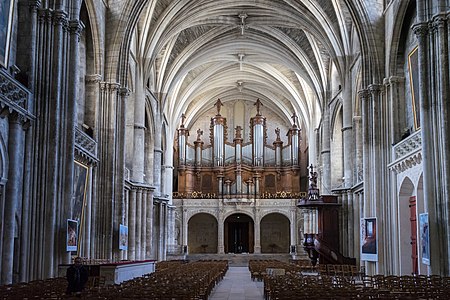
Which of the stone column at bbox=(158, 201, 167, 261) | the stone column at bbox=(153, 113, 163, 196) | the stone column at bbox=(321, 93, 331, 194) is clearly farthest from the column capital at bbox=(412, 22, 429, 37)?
the stone column at bbox=(158, 201, 167, 261)

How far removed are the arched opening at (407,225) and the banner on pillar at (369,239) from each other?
4.11ft

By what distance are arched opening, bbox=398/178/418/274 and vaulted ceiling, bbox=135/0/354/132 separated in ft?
35.9

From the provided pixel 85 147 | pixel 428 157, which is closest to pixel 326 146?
pixel 85 147

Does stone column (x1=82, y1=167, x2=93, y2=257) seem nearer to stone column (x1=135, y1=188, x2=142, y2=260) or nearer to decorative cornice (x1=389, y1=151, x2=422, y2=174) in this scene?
stone column (x1=135, y1=188, x2=142, y2=260)

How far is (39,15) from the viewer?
18.2 metres

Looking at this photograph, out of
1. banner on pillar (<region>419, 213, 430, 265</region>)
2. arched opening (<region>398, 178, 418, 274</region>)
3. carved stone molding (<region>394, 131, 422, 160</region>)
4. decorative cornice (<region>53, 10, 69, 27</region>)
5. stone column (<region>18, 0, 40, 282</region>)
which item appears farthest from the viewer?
arched opening (<region>398, 178, 418, 274</region>)

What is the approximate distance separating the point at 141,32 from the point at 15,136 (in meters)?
17.5

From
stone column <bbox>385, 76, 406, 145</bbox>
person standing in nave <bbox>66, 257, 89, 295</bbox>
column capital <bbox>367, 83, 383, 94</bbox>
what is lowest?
person standing in nave <bbox>66, 257, 89, 295</bbox>

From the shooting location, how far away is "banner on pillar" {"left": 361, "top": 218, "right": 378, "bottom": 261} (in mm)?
25031

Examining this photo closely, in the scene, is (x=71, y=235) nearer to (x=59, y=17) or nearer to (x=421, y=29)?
(x=59, y=17)

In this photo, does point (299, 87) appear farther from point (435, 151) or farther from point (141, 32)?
point (435, 151)

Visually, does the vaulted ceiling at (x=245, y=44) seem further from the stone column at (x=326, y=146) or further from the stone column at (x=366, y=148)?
the stone column at (x=366, y=148)

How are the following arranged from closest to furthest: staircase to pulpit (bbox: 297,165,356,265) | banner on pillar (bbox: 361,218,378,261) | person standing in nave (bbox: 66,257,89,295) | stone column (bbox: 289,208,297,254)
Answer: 1. person standing in nave (bbox: 66,257,89,295)
2. banner on pillar (bbox: 361,218,378,261)
3. staircase to pulpit (bbox: 297,165,356,265)
4. stone column (bbox: 289,208,297,254)

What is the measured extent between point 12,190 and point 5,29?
4.21m
